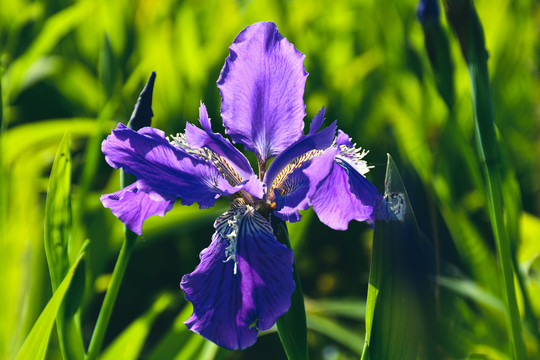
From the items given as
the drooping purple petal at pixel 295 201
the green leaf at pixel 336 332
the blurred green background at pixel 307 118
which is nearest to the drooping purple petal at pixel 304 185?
the drooping purple petal at pixel 295 201

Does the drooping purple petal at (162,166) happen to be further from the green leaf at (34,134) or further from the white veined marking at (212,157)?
the green leaf at (34,134)

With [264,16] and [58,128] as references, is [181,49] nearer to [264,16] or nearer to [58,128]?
[264,16]

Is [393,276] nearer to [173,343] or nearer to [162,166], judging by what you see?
[162,166]

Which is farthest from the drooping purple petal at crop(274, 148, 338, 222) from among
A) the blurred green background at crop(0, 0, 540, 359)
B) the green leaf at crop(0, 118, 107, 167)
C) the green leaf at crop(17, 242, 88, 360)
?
the green leaf at crop(0, 118, 107, 167)

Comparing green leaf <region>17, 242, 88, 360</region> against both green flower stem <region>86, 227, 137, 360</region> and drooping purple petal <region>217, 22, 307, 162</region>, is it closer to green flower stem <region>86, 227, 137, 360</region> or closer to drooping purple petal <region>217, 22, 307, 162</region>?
green flower stem <region>86, 227, 137, 360</region>

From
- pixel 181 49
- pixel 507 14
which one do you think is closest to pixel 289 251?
pixel 181 49

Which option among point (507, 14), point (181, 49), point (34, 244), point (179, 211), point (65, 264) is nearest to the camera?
point (65, 264)

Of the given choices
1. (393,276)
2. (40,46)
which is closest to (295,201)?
(393,276)
